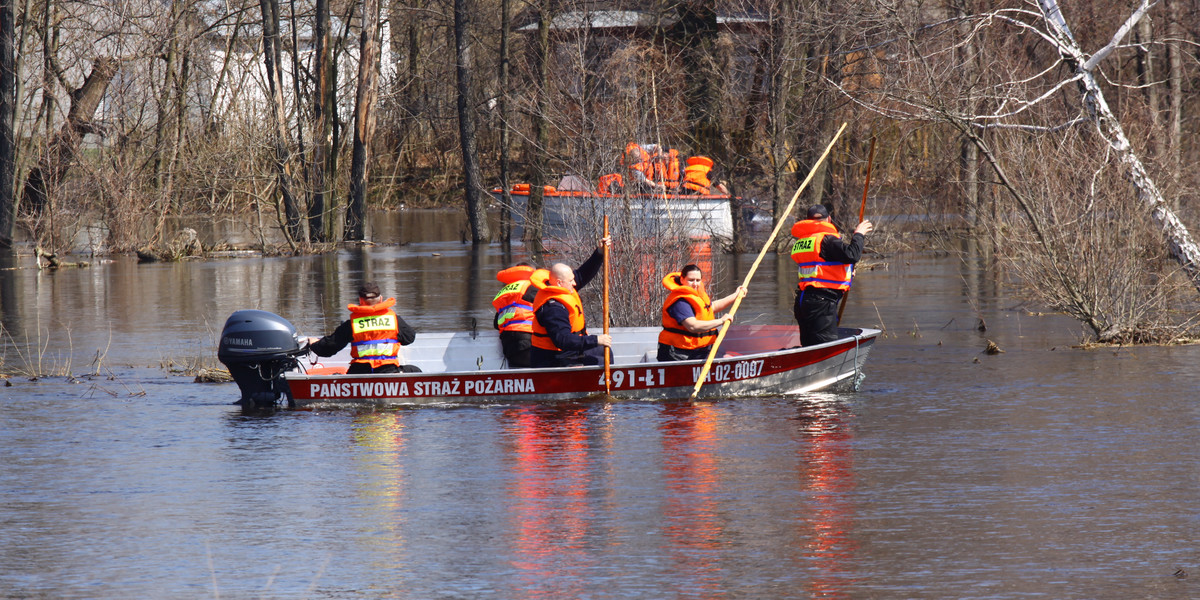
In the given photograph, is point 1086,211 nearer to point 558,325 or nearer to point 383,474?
point 558,325

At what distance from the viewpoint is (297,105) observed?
34844mm

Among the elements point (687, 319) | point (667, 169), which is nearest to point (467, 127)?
point (667, 169)

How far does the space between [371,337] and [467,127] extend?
2234cm

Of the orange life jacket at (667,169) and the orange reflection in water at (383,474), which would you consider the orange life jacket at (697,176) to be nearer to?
the orange life jacket at (667,169)

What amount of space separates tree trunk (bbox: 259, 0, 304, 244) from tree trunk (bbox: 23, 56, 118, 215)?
3538mm

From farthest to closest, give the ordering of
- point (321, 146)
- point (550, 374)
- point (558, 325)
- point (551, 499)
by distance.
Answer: point (321, 146), point (558, 325), point (550, 374), point (551, 499)

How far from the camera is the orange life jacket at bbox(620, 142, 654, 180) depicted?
16.8 meters

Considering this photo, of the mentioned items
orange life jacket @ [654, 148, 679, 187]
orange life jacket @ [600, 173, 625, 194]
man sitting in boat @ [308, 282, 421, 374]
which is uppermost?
orange life jacket @ [654, 148, 679, 187]

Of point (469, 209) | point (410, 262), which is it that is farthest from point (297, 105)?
point (410, 262)

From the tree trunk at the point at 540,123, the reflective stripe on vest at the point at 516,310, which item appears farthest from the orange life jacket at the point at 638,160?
the tree trunk at the point at 540,123

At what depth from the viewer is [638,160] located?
1694 cm

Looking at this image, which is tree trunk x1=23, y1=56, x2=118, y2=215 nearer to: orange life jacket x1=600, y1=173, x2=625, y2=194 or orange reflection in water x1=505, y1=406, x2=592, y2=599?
orange life jacket x1=600, y1=173, x2=625, y2=194

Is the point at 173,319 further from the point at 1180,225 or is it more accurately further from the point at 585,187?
the point at 1180,225

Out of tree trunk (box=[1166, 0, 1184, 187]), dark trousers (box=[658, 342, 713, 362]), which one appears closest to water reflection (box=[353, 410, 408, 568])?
dark trousers (box=[658, 342, 713, 362])
